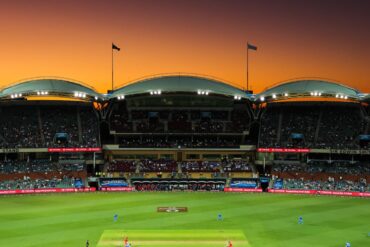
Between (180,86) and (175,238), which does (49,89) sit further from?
(175,238)

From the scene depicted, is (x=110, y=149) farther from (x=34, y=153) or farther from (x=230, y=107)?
(x=230, y=107)

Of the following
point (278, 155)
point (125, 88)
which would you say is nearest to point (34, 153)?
point (125, 88)

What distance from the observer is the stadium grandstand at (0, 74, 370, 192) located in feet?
245

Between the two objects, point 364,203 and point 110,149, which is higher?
point 110,149

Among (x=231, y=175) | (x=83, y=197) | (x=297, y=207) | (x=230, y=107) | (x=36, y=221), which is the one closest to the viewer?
(x=36, y=221)

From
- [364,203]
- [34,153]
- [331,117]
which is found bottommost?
[364,203]

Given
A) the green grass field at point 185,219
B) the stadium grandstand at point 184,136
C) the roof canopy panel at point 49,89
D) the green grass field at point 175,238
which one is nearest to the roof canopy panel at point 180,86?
the stadium grandstand at point 184,136

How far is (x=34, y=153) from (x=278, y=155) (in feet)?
141

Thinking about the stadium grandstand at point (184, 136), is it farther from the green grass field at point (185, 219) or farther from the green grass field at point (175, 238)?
the green grass field at point (175, 238)

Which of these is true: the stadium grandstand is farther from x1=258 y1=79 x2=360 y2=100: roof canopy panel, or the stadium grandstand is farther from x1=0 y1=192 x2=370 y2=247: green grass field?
x1=0 y1=192 x2=370 y2=247: green grass field

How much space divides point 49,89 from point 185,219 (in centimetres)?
A: 3840

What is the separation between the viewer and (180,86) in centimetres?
7669

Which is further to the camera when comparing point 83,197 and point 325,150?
point 325,150

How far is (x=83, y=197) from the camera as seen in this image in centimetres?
6309
